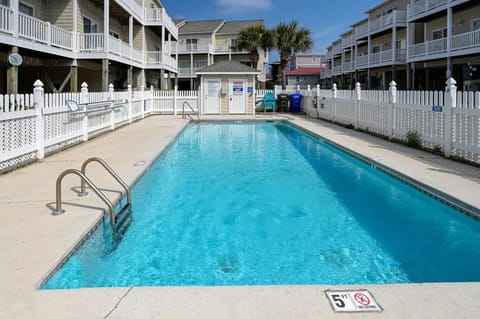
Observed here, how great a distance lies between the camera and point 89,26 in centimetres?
2166

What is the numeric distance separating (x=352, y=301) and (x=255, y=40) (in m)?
39.0

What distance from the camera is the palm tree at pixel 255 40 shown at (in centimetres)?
3898

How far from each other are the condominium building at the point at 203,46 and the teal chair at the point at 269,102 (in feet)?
70.7

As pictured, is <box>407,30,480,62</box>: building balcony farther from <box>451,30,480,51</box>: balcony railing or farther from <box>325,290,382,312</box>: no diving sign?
<box>325,290,382,312</box>: no diving sign

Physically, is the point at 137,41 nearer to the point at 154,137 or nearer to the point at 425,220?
the point at 154,137

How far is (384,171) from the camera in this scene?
27.4 ft

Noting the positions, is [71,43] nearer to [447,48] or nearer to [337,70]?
[447,48]

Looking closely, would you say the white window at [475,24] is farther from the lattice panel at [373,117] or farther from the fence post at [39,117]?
the fence post at [39,117]

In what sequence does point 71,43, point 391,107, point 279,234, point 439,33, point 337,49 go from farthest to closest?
point 337,49 < point 439,33 < point 71,43 < point 391,107 < point 279,234

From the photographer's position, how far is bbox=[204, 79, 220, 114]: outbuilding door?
87.0 feet

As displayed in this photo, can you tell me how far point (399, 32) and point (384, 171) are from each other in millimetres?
29238

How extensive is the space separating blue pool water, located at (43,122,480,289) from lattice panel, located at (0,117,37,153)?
253 centimetres

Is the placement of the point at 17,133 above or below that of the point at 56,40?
below

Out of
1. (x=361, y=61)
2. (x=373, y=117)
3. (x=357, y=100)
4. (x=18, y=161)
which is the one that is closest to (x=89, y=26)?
(x=357, y=100)
